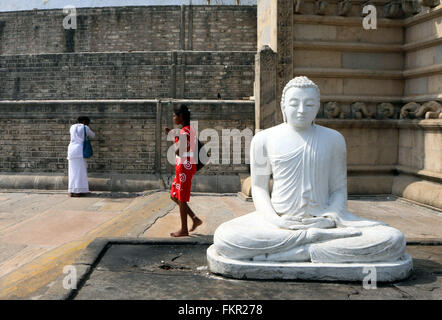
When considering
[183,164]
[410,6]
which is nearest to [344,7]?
[410,6]

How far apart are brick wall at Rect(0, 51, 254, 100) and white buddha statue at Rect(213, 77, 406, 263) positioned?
1356 centimetres

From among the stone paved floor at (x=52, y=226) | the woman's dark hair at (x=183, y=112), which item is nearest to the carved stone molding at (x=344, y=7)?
the woman's dark hair at (x=183, y=112)

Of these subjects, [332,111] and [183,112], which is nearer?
[183,112]

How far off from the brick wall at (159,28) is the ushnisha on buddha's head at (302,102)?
18039 mm

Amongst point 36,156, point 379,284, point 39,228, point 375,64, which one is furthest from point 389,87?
point 36,156

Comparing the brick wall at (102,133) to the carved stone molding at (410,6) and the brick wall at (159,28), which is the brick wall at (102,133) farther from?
the brick wall at (159,28)

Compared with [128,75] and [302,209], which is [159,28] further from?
[302,209]

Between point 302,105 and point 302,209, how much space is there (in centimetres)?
96

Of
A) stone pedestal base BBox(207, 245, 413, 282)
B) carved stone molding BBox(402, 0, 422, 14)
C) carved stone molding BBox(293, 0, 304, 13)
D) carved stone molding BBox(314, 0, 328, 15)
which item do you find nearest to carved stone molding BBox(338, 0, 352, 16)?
carved stone molding BBox(314, 0, 328, 15)

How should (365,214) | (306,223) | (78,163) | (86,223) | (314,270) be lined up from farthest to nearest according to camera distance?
(78,163)
(86,223)
(365,214)
(306,223)
(314,270)

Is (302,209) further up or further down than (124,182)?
further up

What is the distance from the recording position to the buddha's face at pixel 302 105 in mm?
4266

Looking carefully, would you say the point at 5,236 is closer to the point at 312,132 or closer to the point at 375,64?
the point at 312,132

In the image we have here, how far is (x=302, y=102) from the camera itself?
427 centimetres
